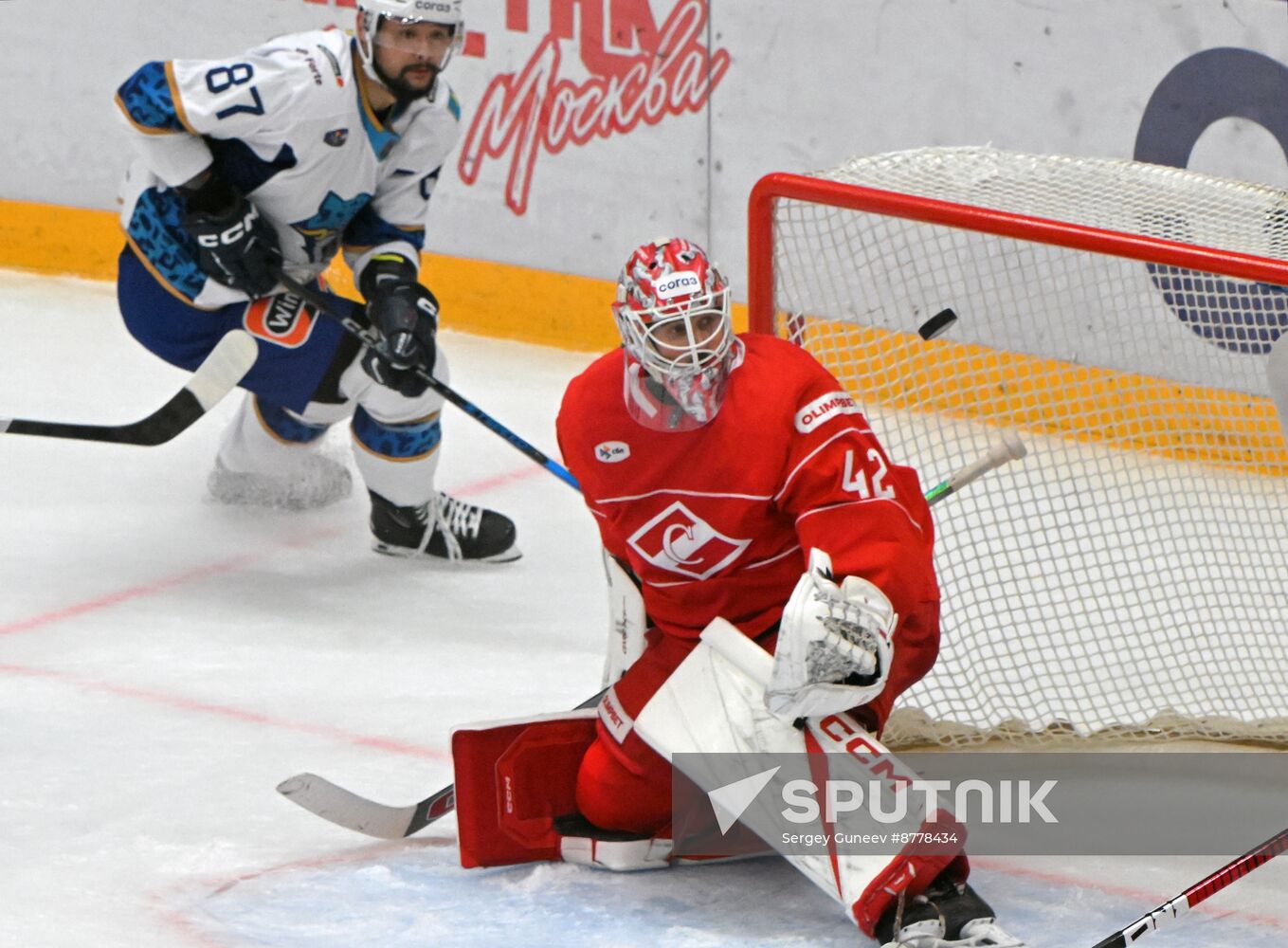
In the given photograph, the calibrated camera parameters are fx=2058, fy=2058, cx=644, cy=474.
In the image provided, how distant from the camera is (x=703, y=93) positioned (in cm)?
486

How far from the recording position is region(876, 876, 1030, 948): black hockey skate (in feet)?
7.41

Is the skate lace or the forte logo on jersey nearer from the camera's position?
the forte logo on jersey

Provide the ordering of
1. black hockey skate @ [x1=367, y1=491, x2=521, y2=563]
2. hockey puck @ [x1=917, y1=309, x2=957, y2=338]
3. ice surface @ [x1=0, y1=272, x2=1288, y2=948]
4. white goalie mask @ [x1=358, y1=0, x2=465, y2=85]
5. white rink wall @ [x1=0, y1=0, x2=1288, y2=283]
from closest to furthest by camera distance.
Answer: ice surface @ [x1=0, y1=272, x2=1288, y2=948] → hockey puck @ [x1=917, y1=309, x2=957, y2=338] → white goalie mask @ [x1=358, y1=0, x2=465, y2=85] → black hockey skate @ [x1=367, y1=491, x2=521, y2=563] → white rink wall @ [x1=0, y1=0, x2=1288, y2=283]

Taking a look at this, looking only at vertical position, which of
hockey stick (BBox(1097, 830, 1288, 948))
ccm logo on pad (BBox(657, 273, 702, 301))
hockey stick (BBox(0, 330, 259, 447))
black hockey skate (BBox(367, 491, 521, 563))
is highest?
ccm logo on pad (BBox(657, 273, 702, 301))

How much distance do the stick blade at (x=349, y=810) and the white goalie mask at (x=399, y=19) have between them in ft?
4.63

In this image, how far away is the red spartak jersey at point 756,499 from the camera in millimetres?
2369

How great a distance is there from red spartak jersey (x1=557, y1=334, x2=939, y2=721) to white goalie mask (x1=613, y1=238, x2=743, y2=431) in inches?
1.2

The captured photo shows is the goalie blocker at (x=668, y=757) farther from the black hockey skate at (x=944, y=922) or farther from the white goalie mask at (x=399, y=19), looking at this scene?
the white goalie mask at (x=399, y=19)

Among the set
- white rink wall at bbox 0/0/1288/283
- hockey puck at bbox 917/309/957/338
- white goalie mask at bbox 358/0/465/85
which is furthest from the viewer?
white rink wall at bbox 0/0/1288/283

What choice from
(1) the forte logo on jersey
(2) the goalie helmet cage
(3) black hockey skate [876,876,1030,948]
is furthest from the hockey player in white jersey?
(3) black hockey skate [876,876,1030,948]

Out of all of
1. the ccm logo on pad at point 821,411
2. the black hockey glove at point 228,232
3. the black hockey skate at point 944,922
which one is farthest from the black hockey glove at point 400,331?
the black hockey skate at point 944,922

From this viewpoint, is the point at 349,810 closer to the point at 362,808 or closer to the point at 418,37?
the point at 362,808

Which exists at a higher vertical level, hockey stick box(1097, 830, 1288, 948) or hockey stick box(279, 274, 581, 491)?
hockey stick box(279, 274, 581, 491)

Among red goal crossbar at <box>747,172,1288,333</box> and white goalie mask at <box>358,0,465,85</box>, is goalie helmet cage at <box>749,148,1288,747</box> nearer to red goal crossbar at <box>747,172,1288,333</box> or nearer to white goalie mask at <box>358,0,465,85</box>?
red goal crossbar at <box>747,172,1288,333</box>
